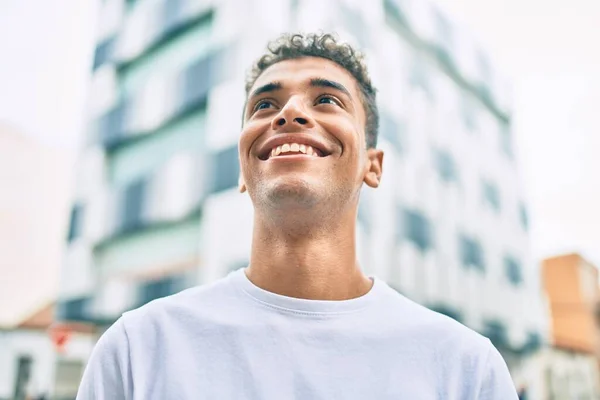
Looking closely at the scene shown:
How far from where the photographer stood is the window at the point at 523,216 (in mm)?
18016

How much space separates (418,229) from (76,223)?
8.02 m

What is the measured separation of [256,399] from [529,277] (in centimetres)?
1825

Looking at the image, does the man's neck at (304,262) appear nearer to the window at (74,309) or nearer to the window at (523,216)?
the window at (74,309)

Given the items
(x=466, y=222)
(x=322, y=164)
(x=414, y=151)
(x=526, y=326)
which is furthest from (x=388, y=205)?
(x=322, y=164)

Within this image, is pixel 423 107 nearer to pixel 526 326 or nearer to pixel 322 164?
pixel 526 326

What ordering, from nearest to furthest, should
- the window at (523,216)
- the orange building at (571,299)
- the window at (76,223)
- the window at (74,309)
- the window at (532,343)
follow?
1. the window at (74,309)
2. the window at (76,223)
3. the window at (532,343)
4. the window at (523,216)
5. the orange building at (571,299)

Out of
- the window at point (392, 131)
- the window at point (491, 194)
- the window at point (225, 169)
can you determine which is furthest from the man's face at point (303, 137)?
the window at point (491, 194)

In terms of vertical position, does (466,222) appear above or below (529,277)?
above

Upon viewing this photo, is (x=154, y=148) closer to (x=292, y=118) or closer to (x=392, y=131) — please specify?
(x=392, y=131)

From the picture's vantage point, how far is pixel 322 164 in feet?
4.34

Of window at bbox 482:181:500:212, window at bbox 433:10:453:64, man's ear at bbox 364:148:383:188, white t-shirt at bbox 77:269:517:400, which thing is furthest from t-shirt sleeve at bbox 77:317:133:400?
window at bbox 482:181:500:212

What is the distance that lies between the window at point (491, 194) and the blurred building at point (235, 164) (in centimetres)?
7

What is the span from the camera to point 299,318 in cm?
122

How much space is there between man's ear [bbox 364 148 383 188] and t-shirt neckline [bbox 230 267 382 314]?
1.26 ft
